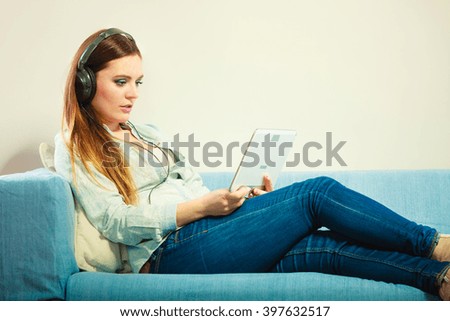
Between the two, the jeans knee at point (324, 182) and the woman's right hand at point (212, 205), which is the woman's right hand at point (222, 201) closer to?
the woman's right hand at point (212, 205)

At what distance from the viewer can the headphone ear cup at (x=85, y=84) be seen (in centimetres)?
171

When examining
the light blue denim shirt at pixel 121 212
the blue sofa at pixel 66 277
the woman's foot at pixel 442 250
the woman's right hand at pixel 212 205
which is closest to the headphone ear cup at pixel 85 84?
the light blue denim shirt at pixel 121 212

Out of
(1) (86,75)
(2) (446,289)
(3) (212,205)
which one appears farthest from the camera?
(1) (86,75)

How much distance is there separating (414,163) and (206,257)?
47.7 inches

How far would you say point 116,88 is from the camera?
1771 mm

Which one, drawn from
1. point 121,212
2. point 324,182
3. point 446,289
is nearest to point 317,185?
point 324,182

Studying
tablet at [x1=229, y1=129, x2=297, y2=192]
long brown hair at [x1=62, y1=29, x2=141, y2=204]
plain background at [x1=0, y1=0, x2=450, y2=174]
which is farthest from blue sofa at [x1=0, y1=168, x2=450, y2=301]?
plain background at [x1=0, y1=0, x2=450, y2=174]

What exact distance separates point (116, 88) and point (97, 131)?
5.4 inches

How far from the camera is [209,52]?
2.39 meters

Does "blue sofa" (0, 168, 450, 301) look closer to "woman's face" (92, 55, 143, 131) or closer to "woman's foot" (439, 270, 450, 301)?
"woman's foot" (439, 270, 450, 301)

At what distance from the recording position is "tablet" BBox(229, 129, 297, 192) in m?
1.51

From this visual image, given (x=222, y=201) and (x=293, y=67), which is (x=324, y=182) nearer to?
(x=222, y=201)

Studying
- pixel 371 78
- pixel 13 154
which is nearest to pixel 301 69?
pixel 371 78
